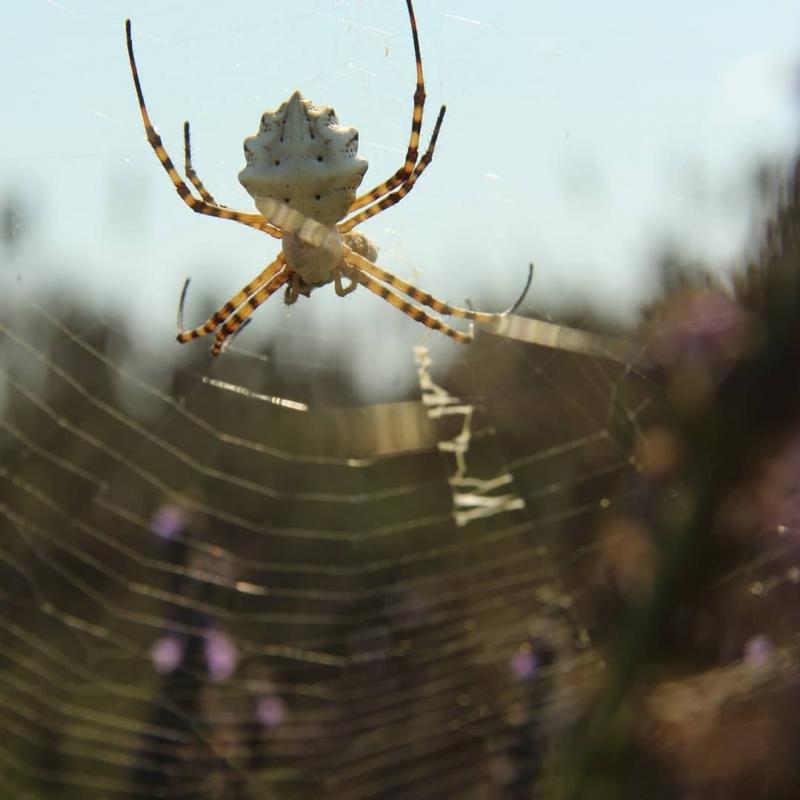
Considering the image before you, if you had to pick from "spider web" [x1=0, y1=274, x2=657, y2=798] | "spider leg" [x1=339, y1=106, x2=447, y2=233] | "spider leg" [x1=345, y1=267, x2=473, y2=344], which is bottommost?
"spider web" [x1=0, y1=274, x2=657, y2=798]

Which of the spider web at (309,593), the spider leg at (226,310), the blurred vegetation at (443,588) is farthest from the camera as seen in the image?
the spider leg at (226,310)

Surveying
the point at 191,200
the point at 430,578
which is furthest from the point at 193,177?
the point at 430,578

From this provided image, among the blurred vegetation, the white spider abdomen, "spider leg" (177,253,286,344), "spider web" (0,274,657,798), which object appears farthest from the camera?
"spider leg" (177,253,286,344)

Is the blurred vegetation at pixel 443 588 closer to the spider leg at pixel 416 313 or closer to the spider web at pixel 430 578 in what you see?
the spider web at pixel 430 578

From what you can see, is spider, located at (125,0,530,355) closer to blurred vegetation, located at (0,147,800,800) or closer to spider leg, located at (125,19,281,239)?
spider leg, located at (125,19,281,239)

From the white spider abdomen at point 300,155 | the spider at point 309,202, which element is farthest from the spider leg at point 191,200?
the white spider abdomen at point 300,155

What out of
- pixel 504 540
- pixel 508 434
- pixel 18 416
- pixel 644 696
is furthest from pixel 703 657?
pixel 18 416

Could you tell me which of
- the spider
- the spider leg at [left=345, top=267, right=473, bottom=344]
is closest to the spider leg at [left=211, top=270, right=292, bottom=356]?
the spider

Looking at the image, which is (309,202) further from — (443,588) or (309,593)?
(309,593)
